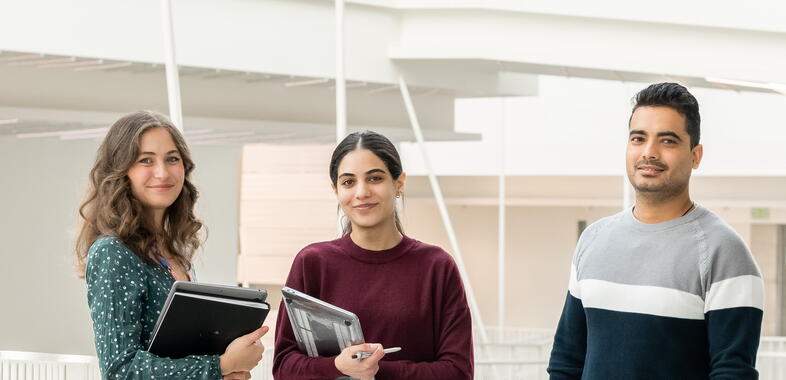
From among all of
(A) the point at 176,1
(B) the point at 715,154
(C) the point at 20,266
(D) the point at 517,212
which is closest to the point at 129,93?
(A) the point at 176,1

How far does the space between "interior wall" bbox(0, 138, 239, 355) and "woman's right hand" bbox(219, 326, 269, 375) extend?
383 inches

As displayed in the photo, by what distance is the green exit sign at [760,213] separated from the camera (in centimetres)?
2622

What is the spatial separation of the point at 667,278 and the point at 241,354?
4.31ft

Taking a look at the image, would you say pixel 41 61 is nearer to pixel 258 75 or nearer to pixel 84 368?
pixel 258 75

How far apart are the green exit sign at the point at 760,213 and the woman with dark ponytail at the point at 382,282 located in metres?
24.0

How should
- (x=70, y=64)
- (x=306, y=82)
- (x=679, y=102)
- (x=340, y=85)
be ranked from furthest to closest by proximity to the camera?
(x=306, y=82) → (x=70, y=64) → (x=340, y=85) → (x=679, y=102)

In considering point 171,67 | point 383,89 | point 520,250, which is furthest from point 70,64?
point 520,250

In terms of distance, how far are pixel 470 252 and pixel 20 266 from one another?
795 inches

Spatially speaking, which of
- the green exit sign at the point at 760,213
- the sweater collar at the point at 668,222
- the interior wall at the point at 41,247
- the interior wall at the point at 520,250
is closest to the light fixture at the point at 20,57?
the interior wall at the point at 41,247

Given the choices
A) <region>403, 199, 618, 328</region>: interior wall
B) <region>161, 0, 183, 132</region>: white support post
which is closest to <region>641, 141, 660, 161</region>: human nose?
<region>161, 0, 183, 132</region>: white support post

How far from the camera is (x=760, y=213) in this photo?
A: 1037 inches

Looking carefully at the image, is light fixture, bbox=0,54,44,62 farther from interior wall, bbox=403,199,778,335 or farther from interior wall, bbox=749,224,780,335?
interior wall, bbox=749,224,780,335

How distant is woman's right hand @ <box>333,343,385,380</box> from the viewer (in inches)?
136

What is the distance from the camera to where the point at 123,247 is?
3.31m
